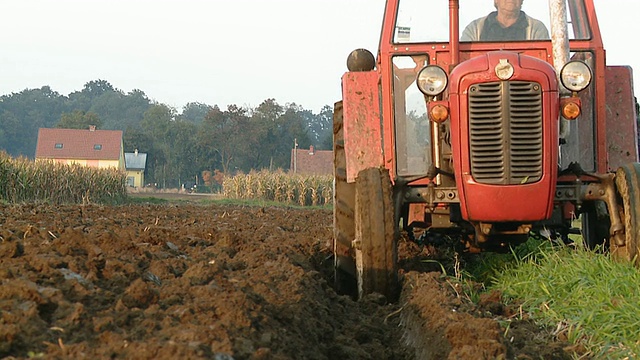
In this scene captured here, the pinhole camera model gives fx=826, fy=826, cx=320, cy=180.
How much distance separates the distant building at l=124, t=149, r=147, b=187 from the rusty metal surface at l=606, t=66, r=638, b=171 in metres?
76.6

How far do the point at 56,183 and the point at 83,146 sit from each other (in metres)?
49.5

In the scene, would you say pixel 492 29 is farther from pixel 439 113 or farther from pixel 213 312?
pixel 213 312

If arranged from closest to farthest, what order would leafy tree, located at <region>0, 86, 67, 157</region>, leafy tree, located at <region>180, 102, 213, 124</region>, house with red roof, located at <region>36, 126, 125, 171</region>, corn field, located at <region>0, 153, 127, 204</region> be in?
corn field, located at <region>0, 153, 127, 204</region>, house with red roof, located at <region>36, 126, 125, 171</region>, leafy tree, located at <region>0, 86, 67, 157</region>, leafy tree, located at <region>180, 102, 213, 124</region>

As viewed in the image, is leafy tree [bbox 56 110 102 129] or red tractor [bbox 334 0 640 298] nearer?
red tractor [bbox 334 0 640 298]

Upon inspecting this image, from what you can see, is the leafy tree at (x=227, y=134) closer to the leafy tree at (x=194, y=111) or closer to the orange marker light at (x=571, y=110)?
the leafy tree at (x=194, y=111)

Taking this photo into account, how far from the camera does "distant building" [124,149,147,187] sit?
81262mm

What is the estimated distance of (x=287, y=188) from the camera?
128ft

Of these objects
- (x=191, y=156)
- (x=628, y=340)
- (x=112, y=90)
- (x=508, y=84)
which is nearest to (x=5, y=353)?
(x=628, y=340)

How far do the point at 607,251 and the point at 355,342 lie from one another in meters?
2.86

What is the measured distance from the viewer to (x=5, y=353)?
10.00ft

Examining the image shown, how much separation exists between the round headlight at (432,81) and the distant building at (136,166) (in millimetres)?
77020

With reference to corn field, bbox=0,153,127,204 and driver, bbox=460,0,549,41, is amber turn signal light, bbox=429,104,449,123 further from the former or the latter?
corn field, bbox=0,153,127,204

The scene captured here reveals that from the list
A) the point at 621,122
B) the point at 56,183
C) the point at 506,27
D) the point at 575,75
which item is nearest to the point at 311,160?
the point at 56,183

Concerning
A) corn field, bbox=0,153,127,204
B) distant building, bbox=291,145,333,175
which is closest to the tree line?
distant building, bbox=291,145,333,175
